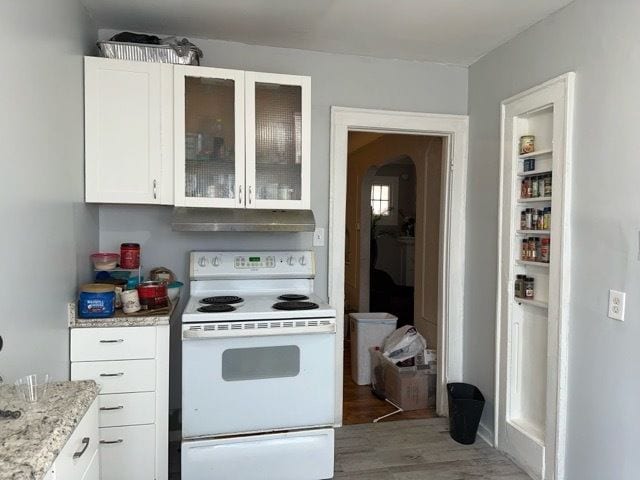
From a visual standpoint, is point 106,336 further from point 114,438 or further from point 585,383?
point 585,383

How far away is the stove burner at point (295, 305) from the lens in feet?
7.12

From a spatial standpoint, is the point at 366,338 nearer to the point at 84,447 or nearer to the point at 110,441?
the point at 110,441

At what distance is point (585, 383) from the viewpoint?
77.3 inches

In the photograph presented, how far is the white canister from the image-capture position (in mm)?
2031

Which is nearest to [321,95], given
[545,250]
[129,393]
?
[545,250]

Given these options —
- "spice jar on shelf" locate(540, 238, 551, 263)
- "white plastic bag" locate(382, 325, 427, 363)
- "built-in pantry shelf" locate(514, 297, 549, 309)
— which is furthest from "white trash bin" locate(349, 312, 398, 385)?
"spice jar on shelf" locate(540, 238, 551, 263)

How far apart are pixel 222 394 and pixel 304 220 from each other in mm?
971

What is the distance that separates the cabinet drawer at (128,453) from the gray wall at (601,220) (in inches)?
76.4

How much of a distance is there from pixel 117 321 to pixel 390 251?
5.39m

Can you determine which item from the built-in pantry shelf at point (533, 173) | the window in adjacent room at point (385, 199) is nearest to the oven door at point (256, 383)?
the built-in pantry shelf at point (533, 173)

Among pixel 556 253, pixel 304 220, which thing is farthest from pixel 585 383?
pixel 304 220

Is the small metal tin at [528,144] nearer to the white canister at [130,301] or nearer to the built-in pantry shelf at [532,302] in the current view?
the built-in pantry shelf at [532,302]

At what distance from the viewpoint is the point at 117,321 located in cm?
195

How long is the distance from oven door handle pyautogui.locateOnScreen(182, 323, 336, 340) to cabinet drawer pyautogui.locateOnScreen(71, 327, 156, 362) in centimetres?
18
